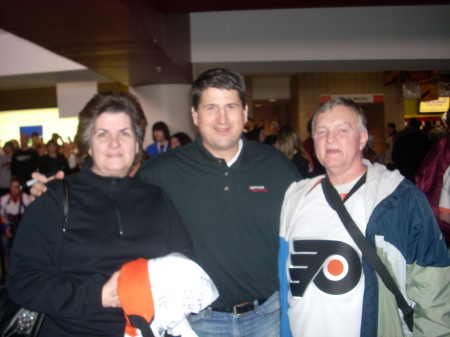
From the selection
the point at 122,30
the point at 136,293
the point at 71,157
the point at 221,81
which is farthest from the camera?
the point at 71,157

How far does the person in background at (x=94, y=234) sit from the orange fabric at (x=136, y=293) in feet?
0.19

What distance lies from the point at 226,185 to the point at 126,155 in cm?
56

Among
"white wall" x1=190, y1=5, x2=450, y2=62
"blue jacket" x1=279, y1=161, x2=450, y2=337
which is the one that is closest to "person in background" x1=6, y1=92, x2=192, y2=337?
"blue jacket" x1=279, y1=161, x2=450, y2=337

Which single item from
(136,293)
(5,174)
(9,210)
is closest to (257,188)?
(136,293)

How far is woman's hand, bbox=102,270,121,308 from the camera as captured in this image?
4.53 feet

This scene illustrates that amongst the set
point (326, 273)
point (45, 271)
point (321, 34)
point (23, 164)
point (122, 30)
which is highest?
point (321, 34)

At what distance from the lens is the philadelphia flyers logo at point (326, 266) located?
162 cm

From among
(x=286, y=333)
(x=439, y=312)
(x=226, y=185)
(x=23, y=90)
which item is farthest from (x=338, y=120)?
(x=23, y=90)

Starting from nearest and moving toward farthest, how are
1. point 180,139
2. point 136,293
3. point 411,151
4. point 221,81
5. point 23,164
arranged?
point 136,293
point 221,81
point 411,151
point 180,139
point 23,164

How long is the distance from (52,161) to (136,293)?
8.24 m

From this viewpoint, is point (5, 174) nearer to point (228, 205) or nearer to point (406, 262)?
point (228, 205)

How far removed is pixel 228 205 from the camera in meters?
1.92

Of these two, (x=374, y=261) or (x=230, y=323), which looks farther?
(x=230, y=323)

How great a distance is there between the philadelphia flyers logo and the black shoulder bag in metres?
1.07
